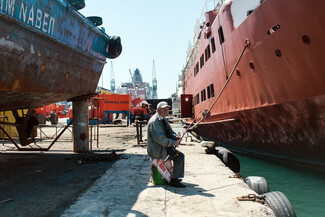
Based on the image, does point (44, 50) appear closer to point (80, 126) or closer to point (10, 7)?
point (10, 7)

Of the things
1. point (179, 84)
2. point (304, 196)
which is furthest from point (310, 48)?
point (179, 84)

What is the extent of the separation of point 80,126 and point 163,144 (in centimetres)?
537

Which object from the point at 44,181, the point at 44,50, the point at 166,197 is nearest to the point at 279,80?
the point at 166,197

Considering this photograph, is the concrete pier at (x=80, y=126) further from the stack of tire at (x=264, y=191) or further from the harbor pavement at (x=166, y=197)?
the stack of tire at (x=264, y=191)

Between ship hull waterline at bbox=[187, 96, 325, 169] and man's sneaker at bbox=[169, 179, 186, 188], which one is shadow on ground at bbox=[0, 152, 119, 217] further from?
ship hull waterline at bbox=[187, 96, 325, 169]

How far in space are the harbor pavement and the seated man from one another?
29 centimetres

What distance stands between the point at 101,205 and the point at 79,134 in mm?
5677

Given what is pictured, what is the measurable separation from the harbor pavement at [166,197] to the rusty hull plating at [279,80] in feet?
9.19

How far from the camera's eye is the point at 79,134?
28.6 ft

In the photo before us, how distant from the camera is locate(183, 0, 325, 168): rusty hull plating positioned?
5852mm

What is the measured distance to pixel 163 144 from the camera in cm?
420

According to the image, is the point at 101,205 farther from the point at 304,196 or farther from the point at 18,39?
the point at 304,196

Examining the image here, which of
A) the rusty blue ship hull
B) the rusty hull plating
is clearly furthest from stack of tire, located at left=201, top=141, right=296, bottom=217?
the rusty blue ship hull

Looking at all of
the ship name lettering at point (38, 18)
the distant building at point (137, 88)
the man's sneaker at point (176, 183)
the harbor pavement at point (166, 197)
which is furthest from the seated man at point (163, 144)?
the distant building at point (137, 88)
